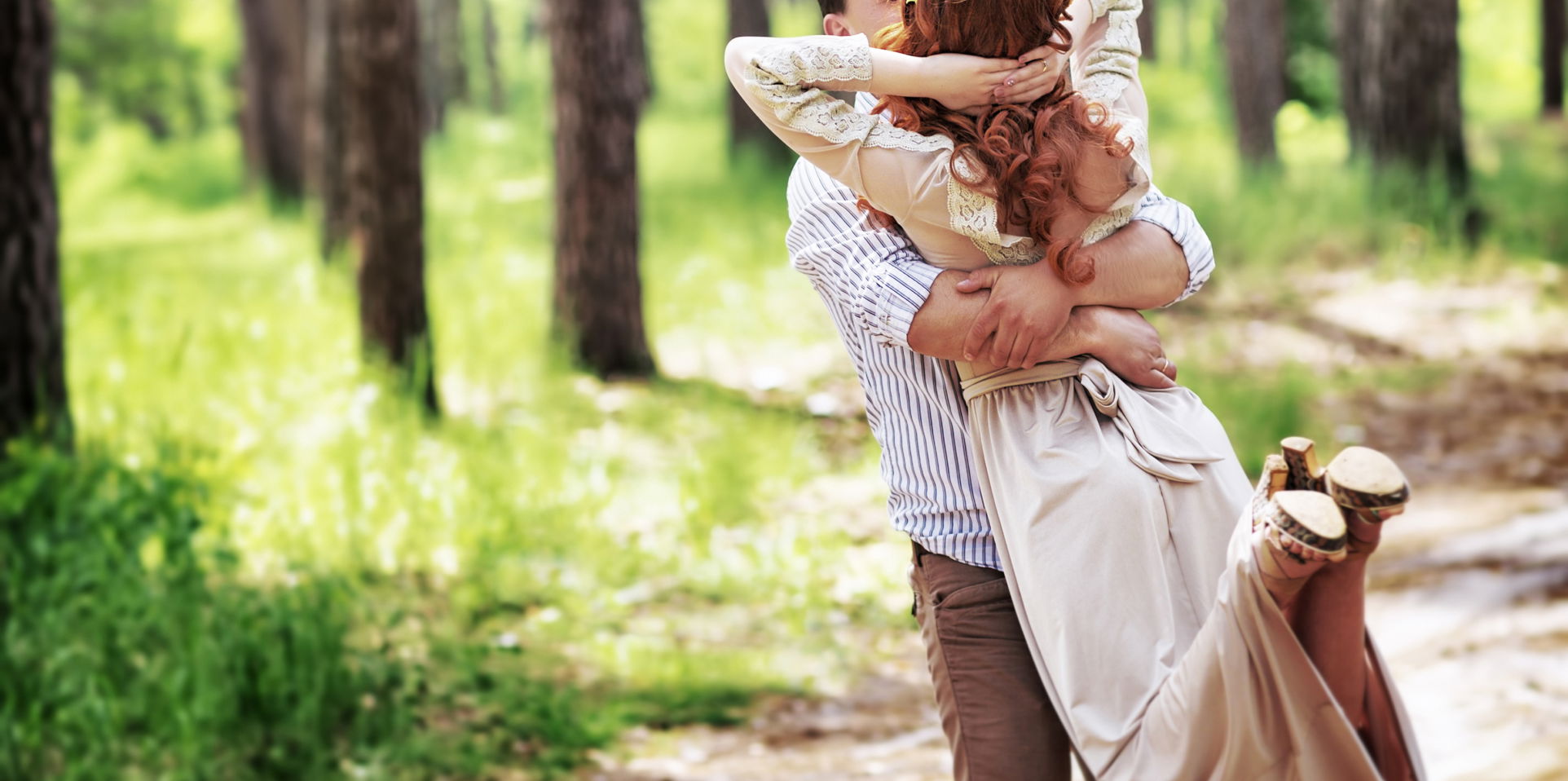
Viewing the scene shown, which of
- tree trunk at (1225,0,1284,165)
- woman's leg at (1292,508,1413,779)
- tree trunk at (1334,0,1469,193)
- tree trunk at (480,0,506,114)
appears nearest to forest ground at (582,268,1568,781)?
woman's leg at (1292,508,1413,779)

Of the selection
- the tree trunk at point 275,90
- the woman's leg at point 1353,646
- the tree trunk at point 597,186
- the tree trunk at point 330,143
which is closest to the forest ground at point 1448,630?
the woman's leg at point 1353,646

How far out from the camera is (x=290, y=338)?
7.02 metres

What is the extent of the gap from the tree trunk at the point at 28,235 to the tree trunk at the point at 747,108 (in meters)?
8.76

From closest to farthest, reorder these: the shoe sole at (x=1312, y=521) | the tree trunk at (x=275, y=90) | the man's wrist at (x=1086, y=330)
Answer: the shoe sole at (x=1312, y=521)
the man's wrist at (x=1086, y=330)
the tree trunk at (x=275, y=90)

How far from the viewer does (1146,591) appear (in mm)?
2027

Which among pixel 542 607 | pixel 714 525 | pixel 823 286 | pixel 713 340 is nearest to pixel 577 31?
pixel 713 340

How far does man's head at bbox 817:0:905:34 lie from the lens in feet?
7.24

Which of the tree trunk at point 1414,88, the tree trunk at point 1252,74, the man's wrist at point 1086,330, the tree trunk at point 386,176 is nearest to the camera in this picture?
the man's wrist at point 1086,330

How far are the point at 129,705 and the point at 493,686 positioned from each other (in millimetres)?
1022

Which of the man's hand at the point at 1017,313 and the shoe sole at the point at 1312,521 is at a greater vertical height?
the man's hand at the point at 1017,313

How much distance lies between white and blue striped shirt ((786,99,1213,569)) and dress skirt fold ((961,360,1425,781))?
0.36ft

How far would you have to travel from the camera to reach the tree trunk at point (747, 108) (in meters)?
13.7

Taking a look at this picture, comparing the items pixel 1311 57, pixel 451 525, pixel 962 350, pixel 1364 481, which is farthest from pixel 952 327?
pixel 1311 57

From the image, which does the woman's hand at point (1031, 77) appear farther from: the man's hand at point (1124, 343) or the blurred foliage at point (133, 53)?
the blurred foliage at point (133, 53)
